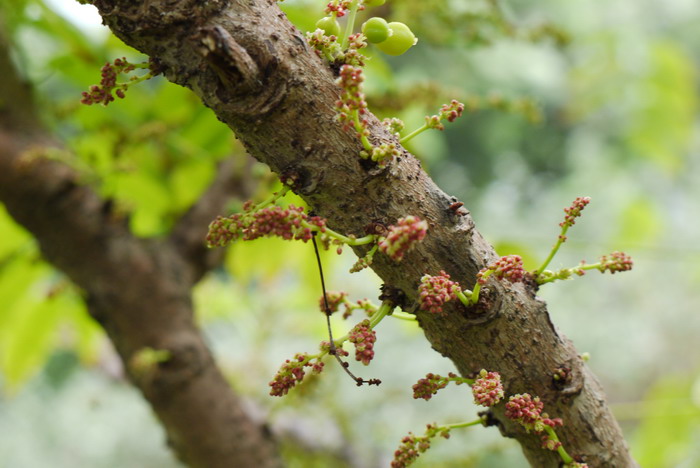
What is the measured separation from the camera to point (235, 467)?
1.01 metres

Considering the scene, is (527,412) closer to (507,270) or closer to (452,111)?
(507,270)

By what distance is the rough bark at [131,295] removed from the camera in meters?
1.00

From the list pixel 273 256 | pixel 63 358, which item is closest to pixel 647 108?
pixel 273 256

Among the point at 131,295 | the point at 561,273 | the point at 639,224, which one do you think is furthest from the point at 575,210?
the point at 639,224

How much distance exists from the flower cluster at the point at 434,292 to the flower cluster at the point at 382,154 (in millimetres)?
75

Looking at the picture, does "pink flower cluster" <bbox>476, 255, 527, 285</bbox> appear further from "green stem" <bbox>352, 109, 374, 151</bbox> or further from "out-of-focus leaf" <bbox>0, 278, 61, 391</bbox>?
"out-of-focus leaf" <bbox>0, 278, 61, 391</bbox>

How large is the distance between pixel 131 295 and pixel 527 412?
737 millimetres

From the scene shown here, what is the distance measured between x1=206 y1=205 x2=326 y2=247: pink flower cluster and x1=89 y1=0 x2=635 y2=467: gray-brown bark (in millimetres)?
40

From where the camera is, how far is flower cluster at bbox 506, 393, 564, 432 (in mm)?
437

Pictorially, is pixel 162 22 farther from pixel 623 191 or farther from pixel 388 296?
pixel 623 191

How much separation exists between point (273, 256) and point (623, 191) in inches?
122

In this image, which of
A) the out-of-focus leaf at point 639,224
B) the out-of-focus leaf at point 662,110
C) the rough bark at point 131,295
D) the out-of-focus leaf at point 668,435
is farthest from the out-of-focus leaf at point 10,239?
the out-of-focus leaf at point 662,110

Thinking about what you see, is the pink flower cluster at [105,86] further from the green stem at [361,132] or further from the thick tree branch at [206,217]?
the thick tree branch at [206,217]

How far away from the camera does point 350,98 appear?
14.4 inches
